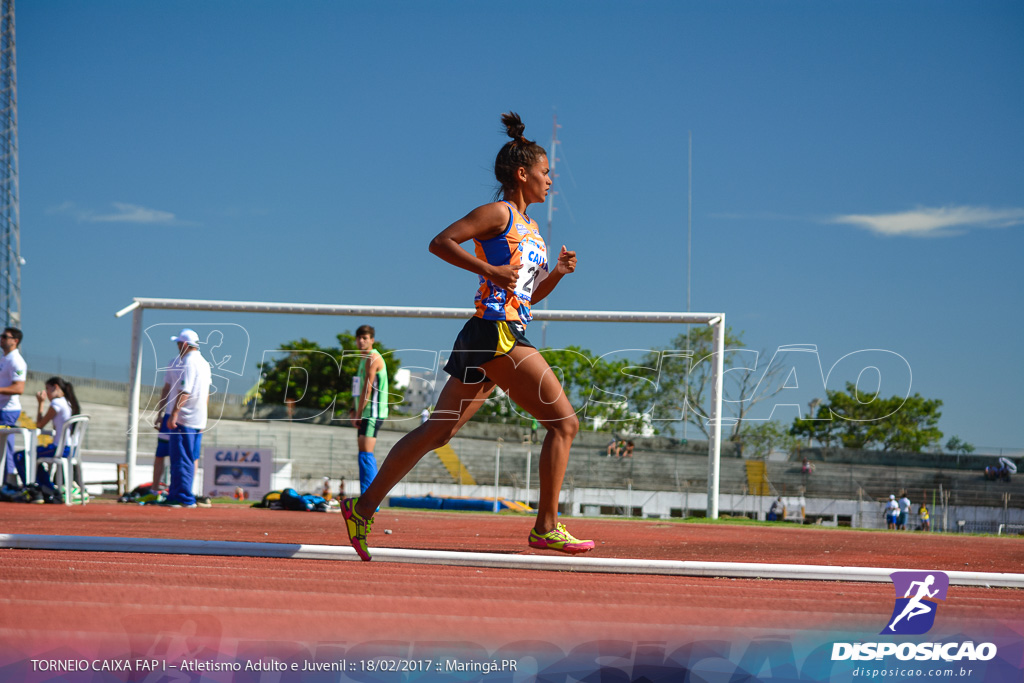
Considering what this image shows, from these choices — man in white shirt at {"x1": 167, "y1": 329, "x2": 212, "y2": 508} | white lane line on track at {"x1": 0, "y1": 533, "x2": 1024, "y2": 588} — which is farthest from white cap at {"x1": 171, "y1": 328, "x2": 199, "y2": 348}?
white lane line on track at {"x1": 0, "y1": 533, "x2": 1024, "y2": 588}

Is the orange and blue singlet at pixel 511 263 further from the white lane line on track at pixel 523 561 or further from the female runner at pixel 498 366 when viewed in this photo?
the white lane line on track at pixel 523 561

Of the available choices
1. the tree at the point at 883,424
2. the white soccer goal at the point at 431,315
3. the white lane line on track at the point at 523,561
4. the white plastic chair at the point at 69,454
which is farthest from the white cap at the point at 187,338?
the tree at the point at 883,424

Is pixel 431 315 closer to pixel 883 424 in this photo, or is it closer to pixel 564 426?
pixel 564 426

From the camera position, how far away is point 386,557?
3.80 meters

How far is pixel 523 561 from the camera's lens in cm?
376

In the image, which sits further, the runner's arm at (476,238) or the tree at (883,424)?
the tree at (883,424)

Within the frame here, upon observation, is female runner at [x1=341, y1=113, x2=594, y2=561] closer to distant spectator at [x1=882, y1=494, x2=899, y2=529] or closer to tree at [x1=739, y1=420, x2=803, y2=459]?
tree at [x1=739, y1=420, x2=803, y2=459]

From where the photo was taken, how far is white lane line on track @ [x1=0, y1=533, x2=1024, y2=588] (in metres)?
3.40

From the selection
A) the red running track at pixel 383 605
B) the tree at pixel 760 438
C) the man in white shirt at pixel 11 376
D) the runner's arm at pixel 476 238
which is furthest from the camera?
the tree at pixel 760 438

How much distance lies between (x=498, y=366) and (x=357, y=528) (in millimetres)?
929

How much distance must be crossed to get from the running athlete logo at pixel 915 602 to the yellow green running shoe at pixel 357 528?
6.88 ft

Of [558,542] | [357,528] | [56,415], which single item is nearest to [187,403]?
[56,415]

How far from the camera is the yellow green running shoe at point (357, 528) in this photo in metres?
3.80

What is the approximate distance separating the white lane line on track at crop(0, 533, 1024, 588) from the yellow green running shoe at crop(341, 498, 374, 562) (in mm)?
61
